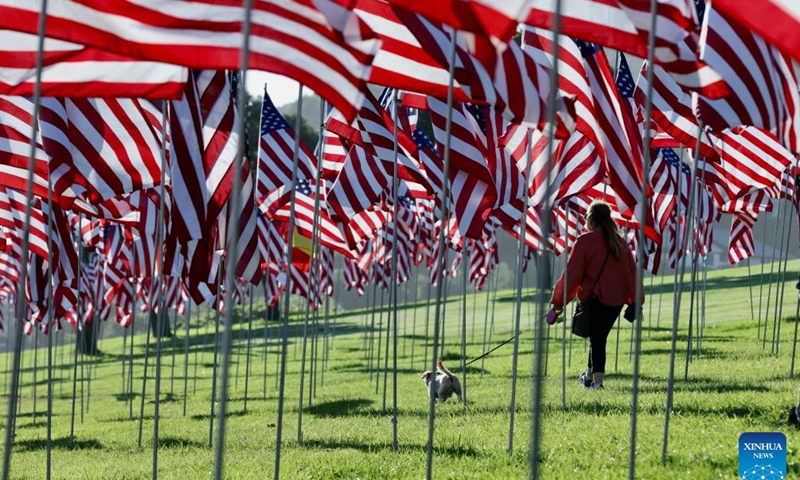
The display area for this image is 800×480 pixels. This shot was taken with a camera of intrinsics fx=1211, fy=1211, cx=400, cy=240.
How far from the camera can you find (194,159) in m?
9.79

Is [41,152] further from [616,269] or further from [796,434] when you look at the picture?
[796,434]

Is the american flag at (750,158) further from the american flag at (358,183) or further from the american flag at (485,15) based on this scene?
the american flag at (485,15)

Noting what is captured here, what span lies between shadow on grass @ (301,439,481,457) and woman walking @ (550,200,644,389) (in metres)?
2.50

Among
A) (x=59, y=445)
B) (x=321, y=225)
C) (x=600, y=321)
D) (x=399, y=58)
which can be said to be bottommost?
(x=59, y=445)

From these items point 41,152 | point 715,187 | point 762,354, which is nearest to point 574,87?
point 41,152

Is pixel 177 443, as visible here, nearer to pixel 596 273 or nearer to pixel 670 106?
pixel 596 273

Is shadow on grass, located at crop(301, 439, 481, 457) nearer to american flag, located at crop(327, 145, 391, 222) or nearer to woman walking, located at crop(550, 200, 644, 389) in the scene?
woman walking, located at crop(550, 200, 644, 389)

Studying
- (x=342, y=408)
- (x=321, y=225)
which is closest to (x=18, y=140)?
(x=342, y=408)

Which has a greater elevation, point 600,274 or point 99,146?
point 99,146

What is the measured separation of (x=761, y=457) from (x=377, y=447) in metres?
4.04

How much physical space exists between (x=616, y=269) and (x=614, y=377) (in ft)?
10.8

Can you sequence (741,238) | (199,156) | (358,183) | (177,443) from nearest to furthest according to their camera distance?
1. (199,156)
2. (177,443)
3. (358,183)
4. (741,238)

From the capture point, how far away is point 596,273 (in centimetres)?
1232

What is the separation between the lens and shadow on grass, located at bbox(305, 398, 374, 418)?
586 inches
